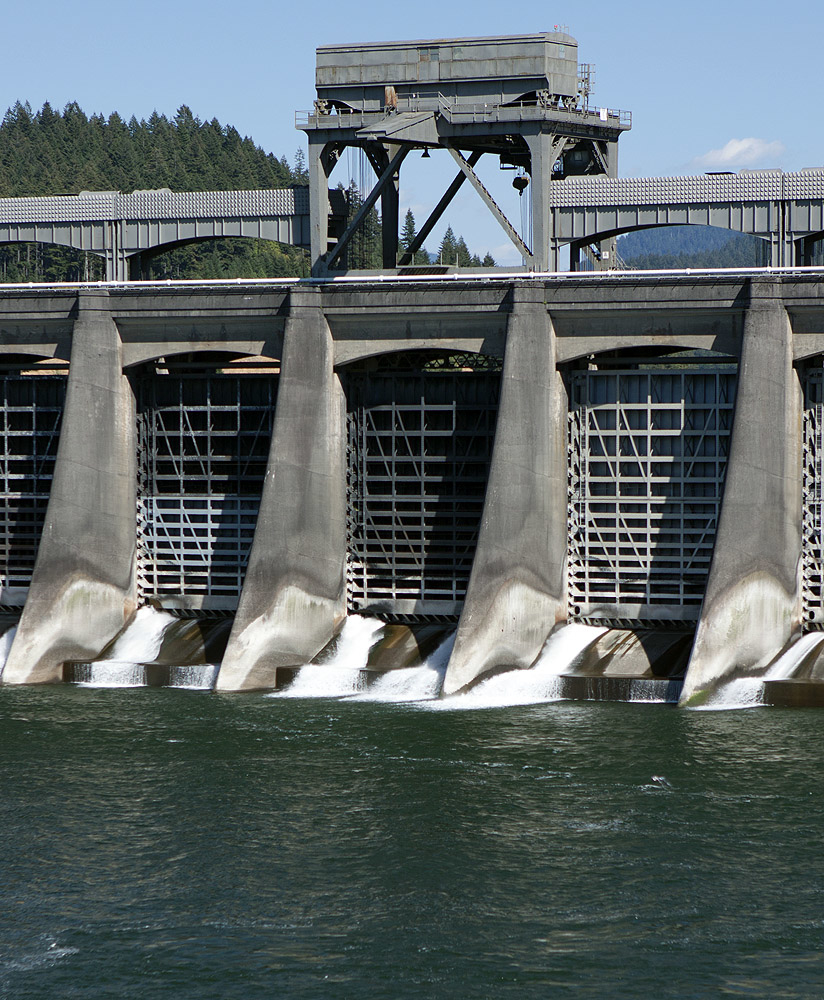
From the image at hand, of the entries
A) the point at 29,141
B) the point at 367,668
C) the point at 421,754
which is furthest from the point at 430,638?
the point at 29,141

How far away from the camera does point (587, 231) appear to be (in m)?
42.3

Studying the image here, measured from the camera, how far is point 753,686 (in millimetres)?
33781

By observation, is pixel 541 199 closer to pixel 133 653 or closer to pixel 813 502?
pixel 813 502

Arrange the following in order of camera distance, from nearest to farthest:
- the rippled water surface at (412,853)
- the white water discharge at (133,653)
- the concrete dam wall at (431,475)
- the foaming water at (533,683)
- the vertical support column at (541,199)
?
1. the rippled water surface at (412,853)
2. the concrete dam wall at (431,475)
3. the foaming water at (533,683)
4. the white water discharge at (133,653)
5. the vertical support column at (541,199)

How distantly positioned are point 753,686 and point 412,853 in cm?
1264

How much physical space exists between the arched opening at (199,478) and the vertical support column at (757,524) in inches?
579

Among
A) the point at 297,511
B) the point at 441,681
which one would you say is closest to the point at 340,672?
the point at 441,681

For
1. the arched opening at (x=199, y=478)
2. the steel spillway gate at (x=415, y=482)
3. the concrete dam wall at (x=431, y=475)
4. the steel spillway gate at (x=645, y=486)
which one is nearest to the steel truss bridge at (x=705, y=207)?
the concrete dam wall at (x=431, y=475)

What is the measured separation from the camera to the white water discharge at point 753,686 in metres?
33.6

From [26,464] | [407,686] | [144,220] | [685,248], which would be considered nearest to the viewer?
[407,686]

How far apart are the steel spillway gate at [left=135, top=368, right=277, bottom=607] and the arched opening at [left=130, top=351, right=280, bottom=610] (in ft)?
0.10

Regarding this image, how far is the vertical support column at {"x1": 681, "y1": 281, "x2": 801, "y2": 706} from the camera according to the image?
3438cm

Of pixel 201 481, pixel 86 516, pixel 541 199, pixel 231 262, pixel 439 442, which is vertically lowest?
pixel 86 516

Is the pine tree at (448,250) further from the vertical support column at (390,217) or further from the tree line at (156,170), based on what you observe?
the vertical support column at (390,217)
